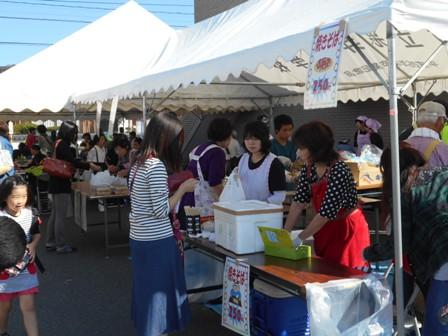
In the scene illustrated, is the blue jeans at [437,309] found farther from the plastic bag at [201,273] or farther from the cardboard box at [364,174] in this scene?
the cardboard box at [364,174]

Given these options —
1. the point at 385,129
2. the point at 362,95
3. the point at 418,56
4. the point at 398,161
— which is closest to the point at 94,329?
the point at 398,161

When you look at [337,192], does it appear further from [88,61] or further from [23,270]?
[88,61]

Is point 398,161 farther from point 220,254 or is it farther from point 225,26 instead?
point 225,26

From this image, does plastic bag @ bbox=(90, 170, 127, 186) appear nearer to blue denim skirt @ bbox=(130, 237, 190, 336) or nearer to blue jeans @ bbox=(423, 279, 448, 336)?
blue denim skirt @ bbox=(130, 237, 190, 336)

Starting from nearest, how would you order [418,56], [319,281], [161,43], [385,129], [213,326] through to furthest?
1. [319,281]
2. [213,326]
3. [418,56]
4. [161,43]
5. [385,129]

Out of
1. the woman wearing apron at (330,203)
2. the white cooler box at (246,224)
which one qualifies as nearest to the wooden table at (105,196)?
the white cooler box at (246,224)

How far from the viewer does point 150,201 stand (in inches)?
121

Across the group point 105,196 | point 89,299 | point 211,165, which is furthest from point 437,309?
point 105,196

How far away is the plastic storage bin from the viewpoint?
3022 millimetres

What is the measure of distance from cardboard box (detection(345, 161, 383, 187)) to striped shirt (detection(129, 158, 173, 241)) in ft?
11.1

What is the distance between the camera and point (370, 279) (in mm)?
2691

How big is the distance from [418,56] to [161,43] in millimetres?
4911

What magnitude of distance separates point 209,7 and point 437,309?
15878 mm

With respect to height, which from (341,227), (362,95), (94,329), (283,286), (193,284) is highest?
(362,95)
